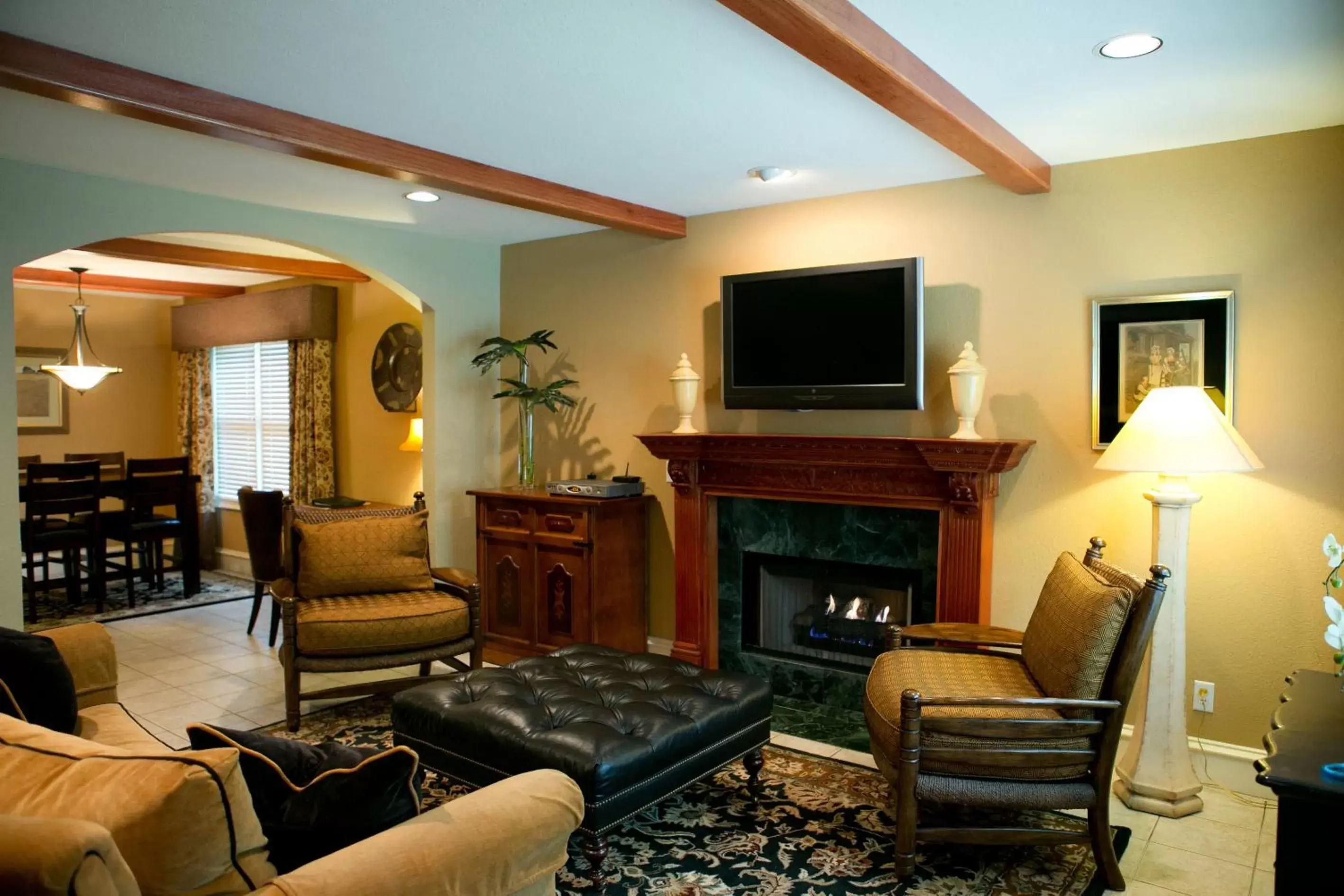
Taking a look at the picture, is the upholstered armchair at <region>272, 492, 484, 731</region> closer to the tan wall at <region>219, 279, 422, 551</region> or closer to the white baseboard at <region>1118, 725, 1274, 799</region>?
the tan wall at <region>219, 279, 422, 551</region>

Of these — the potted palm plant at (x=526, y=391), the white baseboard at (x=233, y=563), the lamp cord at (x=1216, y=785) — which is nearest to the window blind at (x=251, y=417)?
the white baseboard at (x=233, y=563)

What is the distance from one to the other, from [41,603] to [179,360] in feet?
8.44

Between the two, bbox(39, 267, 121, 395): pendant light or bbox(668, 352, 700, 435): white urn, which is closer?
bbox(668, 352, 700, 435): white urn

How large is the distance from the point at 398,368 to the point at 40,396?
11.6ft

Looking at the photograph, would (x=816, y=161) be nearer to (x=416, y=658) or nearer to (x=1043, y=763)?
(x=1043, y=763)

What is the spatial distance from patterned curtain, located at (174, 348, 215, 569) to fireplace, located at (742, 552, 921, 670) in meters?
5.30

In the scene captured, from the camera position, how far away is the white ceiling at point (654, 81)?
2.25 m

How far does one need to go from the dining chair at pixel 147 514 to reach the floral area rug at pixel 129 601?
0.31 feet

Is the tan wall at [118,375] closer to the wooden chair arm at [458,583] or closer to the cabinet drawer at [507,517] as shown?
the cabinet drawer at [507,517]

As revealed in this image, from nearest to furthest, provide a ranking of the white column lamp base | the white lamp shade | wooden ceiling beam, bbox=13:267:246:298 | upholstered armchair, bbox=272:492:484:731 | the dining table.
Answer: the white lamp shade < the white column lamp base < upholstered armchair, bbox=272:492:484:731 < the dining table < wooden ceiling beam, bbox=13:267:246:298

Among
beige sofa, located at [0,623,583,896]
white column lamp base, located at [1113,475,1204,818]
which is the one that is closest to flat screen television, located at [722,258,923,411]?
white column lamp base, located at [1113,475,1204,818]

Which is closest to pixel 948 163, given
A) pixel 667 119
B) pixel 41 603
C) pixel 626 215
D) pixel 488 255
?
pixel 667 119

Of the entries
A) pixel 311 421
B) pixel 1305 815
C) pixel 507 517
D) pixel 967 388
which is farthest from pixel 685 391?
pixel 311 421

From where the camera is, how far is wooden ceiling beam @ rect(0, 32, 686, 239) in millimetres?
2498
